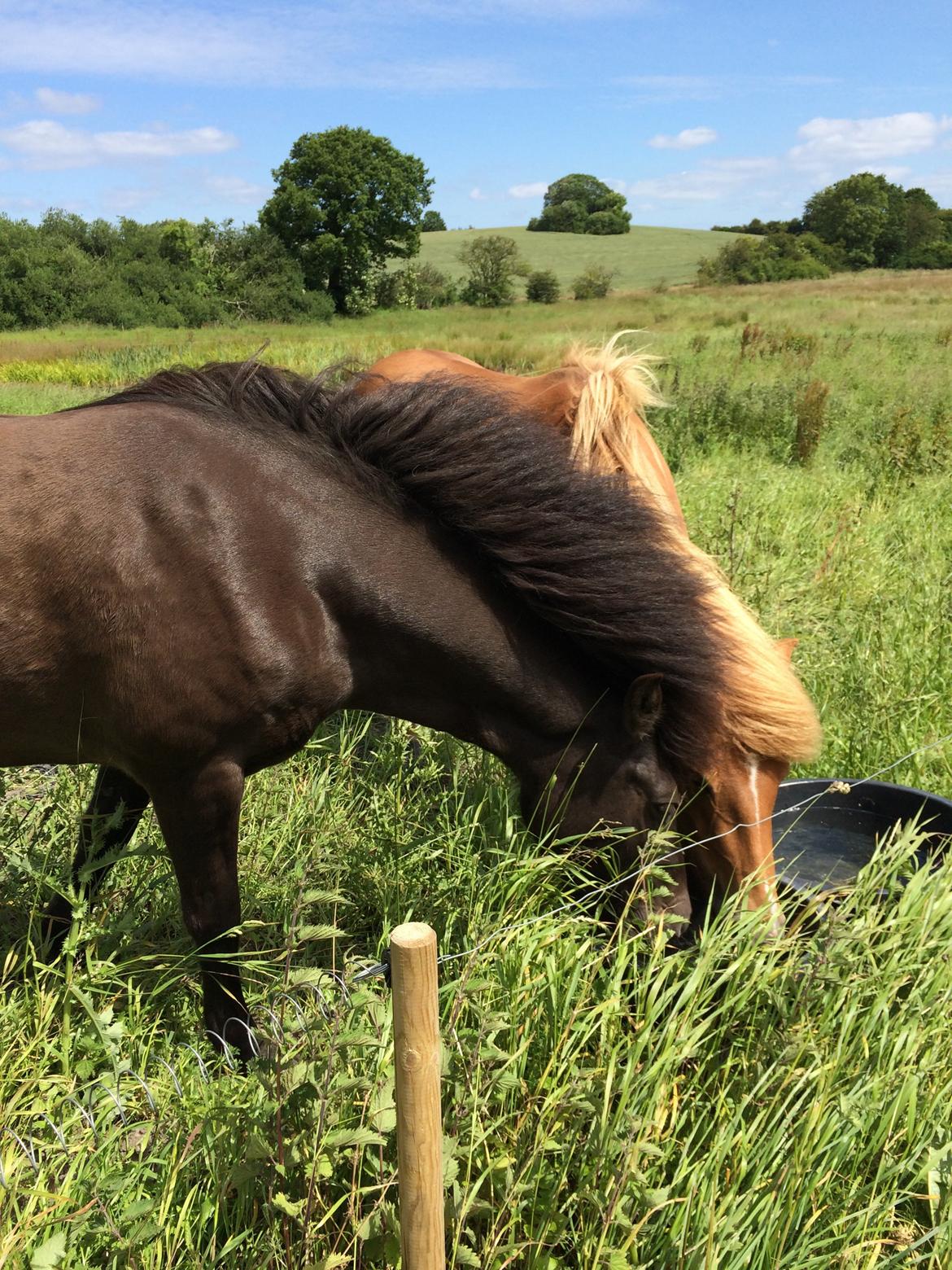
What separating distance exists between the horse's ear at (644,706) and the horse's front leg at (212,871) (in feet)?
3.35

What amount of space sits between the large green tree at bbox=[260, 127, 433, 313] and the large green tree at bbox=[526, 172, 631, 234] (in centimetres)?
3305

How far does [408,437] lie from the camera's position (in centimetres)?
242

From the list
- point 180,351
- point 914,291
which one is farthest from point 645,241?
point 180,351

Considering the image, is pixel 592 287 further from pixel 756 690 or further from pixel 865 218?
pixel 756 690

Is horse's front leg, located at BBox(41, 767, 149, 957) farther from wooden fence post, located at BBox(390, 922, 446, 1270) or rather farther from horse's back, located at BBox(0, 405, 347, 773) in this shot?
wooden fence post, located at BBox(390, 922, 446, 1270)

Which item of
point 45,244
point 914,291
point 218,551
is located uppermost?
point 45,244

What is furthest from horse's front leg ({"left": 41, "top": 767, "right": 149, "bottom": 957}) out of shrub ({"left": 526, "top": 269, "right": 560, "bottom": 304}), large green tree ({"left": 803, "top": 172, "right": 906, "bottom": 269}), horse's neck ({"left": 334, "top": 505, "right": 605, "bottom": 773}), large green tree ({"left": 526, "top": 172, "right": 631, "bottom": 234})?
large green tree ({"left": 526, "top": 172, "right": 631, "bottom": 234})

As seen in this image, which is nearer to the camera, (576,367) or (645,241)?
(576,367)

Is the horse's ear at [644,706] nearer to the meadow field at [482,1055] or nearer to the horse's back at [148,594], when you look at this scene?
the meadow field at [482,1055]

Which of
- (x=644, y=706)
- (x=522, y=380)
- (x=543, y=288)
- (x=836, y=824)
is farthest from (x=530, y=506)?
(x=543, y=288)

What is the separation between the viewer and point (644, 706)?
230 cm

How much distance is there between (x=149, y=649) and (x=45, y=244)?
1997 inches

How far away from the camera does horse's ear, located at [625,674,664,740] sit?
7.36 ft

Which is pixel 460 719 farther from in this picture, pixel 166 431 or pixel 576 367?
pixel 576 367
